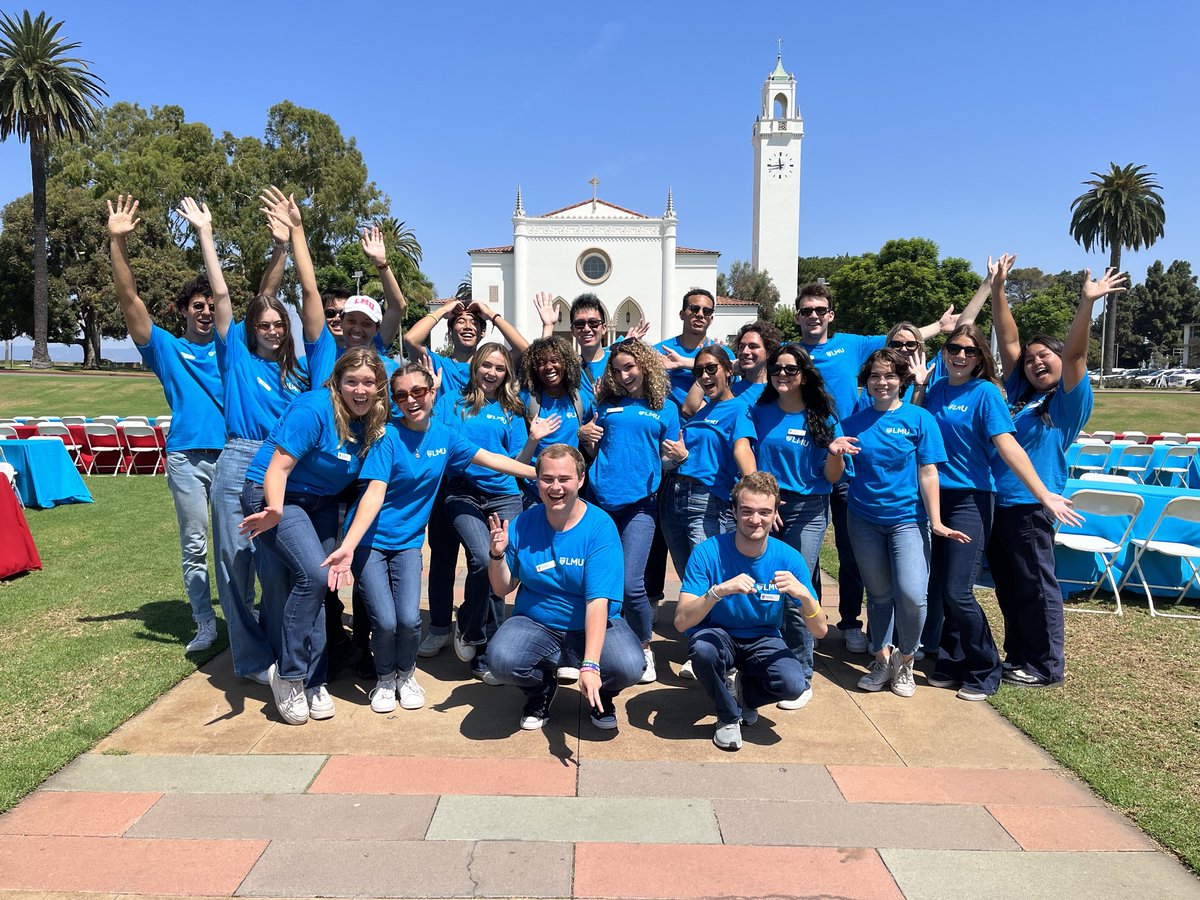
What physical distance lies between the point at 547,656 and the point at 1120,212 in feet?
176

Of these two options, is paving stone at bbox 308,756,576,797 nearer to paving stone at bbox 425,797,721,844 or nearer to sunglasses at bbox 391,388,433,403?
paving stone at bbox 425,797,721,844

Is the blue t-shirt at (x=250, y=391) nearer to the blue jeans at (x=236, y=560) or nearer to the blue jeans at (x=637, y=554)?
the blue jeans at (x=236, y=560)

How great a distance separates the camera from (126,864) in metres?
2.40

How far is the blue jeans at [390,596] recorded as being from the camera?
11.9 ft

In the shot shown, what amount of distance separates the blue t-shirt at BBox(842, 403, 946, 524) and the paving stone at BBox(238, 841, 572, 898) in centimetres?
230

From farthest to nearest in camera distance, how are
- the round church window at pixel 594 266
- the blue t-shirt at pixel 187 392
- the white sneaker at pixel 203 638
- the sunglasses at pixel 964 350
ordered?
the round church window at pixel 594 266
the white sneaker at pixel 203 638
the blue t-shirt at pixel 187 392
the sunglasses at pixel 964 350

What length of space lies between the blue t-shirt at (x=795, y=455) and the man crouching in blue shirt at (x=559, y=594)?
1.05 meters

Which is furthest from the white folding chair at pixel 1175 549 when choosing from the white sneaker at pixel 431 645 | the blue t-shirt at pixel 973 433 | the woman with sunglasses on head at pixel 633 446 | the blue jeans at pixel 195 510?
the blue jeans at pixel 195 510

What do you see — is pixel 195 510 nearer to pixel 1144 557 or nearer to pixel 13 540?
pixel 13 540

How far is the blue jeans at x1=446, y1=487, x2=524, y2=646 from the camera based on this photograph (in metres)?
4.10

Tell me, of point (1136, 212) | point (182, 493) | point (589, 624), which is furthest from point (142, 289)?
point (1136, 212)

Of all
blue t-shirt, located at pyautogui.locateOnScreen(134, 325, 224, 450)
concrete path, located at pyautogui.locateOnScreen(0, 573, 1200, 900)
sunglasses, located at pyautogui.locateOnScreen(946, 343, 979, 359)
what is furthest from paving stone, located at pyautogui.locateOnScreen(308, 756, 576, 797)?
sunglasses, located at pyautogui.locateOnScreen(946, 343, 979, 359)

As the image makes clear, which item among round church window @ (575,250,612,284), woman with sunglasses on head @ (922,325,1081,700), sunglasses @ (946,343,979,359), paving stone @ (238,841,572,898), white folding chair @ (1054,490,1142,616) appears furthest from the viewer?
round church window @ (575,250,612,284)

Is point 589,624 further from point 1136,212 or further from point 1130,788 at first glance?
point 1136,212
